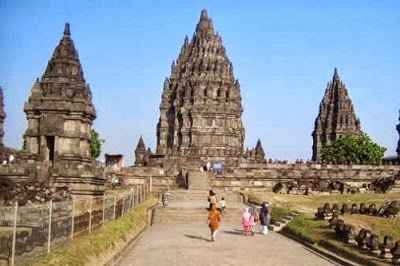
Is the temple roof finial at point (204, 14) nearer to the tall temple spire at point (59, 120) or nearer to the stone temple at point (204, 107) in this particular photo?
the stone temple at point (204, 107)

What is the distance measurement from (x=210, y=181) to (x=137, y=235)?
2728 centimetres

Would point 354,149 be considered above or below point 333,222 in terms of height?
above

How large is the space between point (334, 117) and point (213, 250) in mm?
98956

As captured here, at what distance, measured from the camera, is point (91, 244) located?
57.4 ft

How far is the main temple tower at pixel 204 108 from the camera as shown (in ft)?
291

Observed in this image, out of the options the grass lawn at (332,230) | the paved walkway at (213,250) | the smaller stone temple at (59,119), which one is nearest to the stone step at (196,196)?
the smaller stone temple at (59,119)

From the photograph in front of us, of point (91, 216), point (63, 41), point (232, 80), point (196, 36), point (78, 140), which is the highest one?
point (196, 36)

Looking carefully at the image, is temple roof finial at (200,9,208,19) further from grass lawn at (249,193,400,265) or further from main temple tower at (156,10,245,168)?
grass lawn at (249,193,400,265)

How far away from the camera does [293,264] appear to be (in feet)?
59.3

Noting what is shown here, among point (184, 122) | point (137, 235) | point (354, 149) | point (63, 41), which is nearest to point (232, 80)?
point (184, 122)

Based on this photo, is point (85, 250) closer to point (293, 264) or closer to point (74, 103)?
point (293, 264)

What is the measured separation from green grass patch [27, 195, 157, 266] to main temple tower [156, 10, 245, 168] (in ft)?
190

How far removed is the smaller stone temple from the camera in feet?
121

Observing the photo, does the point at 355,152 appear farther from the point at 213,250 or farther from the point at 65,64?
the point at 213,250
